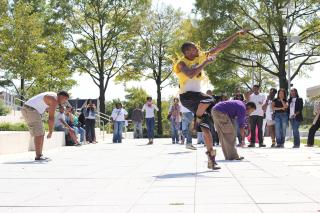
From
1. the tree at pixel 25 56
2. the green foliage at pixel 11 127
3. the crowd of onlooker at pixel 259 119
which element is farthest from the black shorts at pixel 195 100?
the tree at pixel 25 56

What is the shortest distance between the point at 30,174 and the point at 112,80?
3673cm

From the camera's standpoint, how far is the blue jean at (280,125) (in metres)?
15.5

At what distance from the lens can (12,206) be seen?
5062 mm

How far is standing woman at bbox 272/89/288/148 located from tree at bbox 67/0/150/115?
88.1 feet

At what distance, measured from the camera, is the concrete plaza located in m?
4.89

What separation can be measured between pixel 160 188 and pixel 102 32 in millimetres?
37552

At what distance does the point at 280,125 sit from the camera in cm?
1556

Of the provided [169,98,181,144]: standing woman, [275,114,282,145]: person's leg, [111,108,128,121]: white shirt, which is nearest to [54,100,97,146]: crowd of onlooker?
[111,108,128,121]: white shirt

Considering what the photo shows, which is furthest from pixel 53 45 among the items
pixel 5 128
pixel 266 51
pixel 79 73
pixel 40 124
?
pixel 40 124

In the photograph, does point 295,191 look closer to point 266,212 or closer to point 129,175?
point 266,212

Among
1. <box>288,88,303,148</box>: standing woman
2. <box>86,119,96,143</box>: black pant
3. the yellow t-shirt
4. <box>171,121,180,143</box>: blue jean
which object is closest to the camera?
the yellow t-shirt

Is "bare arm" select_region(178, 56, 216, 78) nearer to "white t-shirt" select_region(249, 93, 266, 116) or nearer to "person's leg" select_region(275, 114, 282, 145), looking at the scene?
"white t-shirt" select_region(249, 93, 266, 116)

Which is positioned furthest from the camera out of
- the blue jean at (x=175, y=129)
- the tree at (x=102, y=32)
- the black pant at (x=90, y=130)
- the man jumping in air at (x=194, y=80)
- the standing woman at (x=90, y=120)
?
the tree at (x=102, y=32)

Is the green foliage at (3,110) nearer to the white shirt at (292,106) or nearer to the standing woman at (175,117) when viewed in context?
the standing woman at (175,117)
